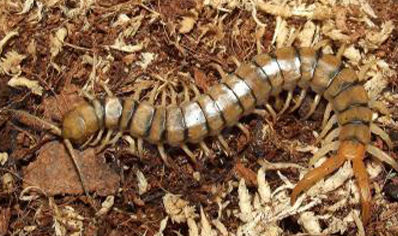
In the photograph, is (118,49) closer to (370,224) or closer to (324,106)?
(324,106)

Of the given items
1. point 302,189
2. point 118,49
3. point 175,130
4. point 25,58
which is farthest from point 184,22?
point 302,189

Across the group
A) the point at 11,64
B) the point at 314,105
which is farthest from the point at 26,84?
the point at 314,105

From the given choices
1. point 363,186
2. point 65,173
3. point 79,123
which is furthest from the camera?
point 65,173

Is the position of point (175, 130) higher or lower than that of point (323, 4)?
lower

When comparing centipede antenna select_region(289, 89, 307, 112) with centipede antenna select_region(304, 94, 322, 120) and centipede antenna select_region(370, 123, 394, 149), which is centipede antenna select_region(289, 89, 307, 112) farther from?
centipede antenna select_region(370, 123, 394, 149)

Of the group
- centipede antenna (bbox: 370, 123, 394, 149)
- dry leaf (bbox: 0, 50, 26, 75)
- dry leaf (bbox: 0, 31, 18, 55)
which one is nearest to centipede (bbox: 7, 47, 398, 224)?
centipede antenna (bbox: 370, 123, 394, 149)

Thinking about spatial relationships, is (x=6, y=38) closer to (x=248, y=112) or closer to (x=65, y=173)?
(x=65, y=173)
